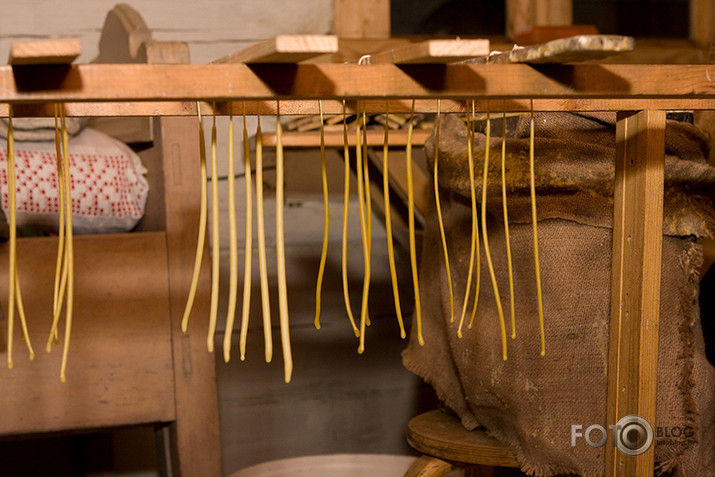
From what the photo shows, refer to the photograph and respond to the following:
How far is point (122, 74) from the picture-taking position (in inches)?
29.0

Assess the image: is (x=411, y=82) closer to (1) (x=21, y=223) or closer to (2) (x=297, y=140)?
(2) (x=297, y=140)

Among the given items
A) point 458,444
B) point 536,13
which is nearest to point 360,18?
point 536,13

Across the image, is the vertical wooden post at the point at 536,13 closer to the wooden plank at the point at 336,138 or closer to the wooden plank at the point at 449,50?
the wooden plank at the point at 336,138

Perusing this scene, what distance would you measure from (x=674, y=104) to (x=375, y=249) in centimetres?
113

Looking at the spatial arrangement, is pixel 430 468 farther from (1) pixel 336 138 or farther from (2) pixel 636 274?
(1) pixel 336 138

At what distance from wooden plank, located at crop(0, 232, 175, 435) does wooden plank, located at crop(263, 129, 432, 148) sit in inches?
13.3

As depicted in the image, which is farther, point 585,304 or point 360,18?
point 360,18

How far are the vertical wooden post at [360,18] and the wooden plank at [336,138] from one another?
44cm

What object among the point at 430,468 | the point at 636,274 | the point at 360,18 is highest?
the point at 360,18

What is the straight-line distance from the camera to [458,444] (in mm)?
1208

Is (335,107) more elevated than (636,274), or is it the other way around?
(335,107)

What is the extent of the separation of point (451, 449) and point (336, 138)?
65cm

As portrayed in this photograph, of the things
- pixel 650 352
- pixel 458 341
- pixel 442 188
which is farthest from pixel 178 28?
pixel 650 352

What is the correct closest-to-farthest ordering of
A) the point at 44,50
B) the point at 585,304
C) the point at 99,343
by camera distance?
the point at 44,50 → the point at 585,304 → the point at 99,343
